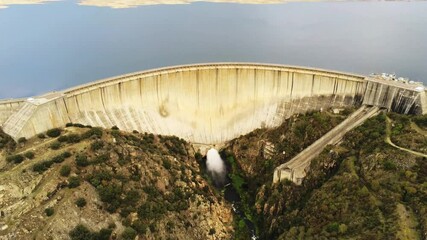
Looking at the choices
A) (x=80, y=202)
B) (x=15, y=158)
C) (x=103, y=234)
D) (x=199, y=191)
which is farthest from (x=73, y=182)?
(x=199, y=191)

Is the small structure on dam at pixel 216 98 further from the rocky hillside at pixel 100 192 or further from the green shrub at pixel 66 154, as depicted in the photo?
the green shrub at pixel 66 154

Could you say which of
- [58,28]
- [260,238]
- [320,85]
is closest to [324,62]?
[320,85]

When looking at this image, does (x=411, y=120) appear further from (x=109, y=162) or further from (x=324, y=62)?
(x=324, y=62)

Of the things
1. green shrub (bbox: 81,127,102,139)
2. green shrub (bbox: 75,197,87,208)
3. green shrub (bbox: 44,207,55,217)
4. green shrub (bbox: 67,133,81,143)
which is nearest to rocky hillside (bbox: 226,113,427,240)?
green shrub (bbox: 75,197,87,208)

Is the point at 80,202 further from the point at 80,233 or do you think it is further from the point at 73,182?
the point at 80,233

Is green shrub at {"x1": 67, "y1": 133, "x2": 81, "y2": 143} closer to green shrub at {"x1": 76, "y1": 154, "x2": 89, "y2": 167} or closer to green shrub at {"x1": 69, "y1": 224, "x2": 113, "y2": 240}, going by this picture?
green shrub at {"x1": 76, "y1": 154, "x2": 89, "y2": 167}
